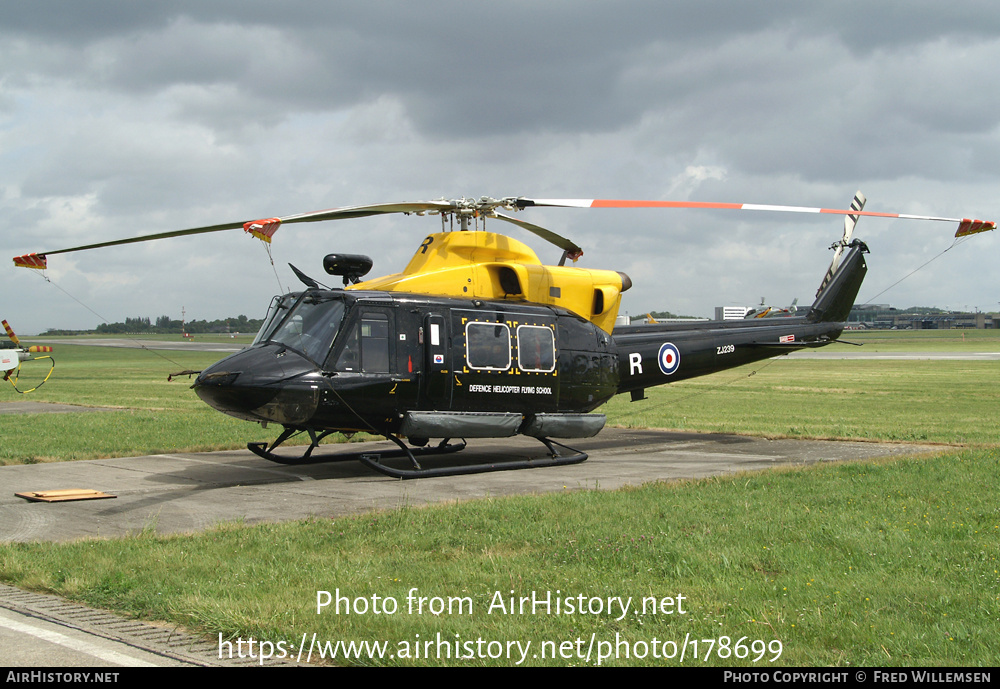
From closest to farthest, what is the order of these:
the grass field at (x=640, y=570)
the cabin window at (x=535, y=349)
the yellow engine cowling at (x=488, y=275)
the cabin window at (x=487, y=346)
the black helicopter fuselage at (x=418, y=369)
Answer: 1. the grass field at (x=640, y=570)
2. the black helicopter fuselage at (x=418, y=369)
3. the cabin window at (x=487, y=346)
4. the yellow engine cowling at (x=488, y=275)
5. the cabin window at (x=535, y=349)

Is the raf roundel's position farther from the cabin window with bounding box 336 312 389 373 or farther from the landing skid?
the cabin window with bounding box 336 312 389 373

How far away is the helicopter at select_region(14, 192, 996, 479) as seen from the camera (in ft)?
40.4

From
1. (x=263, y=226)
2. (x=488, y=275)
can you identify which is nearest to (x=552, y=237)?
(x=488, y=275)

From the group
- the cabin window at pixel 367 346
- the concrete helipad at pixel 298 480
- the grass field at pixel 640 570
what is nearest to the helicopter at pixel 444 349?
the cabin window at pixel 367 346

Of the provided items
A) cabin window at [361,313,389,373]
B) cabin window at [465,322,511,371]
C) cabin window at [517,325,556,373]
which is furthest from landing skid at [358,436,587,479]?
cabin window at [465,322,511,371]

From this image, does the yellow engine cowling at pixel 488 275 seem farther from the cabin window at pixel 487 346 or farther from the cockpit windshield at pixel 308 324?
the cockpit windshield at pixel 308 324

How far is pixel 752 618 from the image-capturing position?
564cm

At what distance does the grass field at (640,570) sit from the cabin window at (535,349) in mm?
3720

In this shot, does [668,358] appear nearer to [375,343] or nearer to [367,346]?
[375,343]

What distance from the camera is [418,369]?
1333 centimetres

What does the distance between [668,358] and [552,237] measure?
3.56m

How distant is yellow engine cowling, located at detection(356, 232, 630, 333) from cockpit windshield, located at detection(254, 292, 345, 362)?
1.29 m

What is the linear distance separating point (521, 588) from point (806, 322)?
14787mm

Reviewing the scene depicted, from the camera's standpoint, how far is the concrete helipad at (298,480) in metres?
9.62
